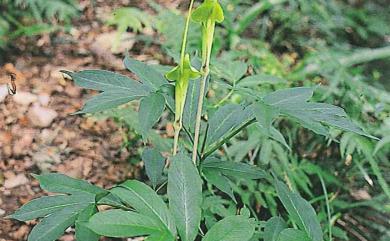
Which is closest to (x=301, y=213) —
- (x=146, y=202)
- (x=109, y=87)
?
(x=146, y=202)

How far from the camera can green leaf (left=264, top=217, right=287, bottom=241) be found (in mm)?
944

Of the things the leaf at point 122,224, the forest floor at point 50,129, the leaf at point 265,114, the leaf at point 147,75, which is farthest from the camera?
the forest floor at point 50,129

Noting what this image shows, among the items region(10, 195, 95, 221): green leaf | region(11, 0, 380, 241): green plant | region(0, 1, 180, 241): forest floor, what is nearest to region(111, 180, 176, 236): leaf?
region(11, 0, 380, 241): green plant

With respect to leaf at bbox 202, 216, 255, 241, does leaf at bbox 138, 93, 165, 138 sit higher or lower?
higher

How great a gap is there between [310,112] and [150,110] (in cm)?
27

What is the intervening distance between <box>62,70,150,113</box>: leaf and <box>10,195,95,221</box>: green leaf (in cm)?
17

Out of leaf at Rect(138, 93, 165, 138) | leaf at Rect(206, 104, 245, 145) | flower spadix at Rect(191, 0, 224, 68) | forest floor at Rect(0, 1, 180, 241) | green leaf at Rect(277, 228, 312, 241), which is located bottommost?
forest floor at Rect(0, 1, 180, 241)

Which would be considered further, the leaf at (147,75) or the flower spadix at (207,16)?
the leaf at (147,75)

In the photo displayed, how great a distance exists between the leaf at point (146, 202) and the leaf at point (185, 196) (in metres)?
0.02

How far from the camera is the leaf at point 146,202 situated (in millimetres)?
828

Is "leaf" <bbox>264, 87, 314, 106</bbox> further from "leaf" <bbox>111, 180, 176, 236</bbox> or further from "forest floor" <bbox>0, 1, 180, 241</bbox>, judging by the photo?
"forest floor" <bbox>0, 1, 180, 241</bbox>

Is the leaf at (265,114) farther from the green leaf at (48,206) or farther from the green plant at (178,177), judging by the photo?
the green leaf at (48,206)

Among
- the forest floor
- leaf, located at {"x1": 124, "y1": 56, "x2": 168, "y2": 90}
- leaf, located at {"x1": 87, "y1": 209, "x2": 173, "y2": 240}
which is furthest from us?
the forest floor

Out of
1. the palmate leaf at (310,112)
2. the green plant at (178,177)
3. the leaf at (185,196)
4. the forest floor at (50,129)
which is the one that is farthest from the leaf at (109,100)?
the forest floor at (50,129)
